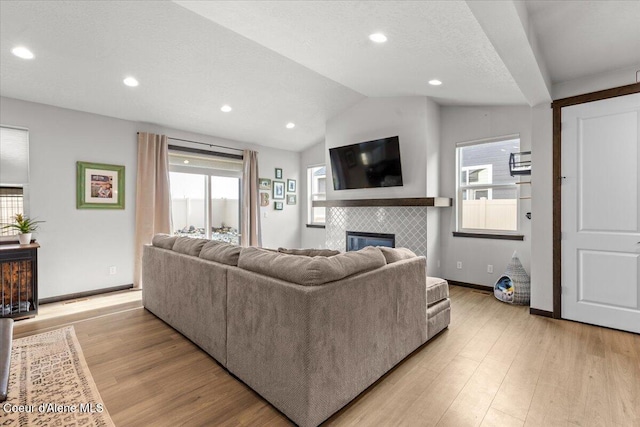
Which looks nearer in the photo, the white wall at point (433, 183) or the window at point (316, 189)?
the white wall at point (433, 183)

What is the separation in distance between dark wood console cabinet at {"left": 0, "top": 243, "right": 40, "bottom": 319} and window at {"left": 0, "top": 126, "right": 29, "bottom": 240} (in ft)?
1.55

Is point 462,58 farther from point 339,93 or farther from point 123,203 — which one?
point 123,203

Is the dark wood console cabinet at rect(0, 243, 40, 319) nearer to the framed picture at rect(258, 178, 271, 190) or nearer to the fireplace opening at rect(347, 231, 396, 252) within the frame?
the framed picture at rect(258, 178, 271, 190)

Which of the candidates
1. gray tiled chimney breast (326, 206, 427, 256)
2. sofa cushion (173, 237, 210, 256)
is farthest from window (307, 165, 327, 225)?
sofa cushion (173, 237, 210, 256)

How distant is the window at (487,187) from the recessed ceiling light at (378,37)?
2428mm

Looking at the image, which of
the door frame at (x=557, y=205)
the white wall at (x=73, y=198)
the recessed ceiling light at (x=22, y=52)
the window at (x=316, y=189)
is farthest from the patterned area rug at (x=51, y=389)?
the window at (x=316, y=189)

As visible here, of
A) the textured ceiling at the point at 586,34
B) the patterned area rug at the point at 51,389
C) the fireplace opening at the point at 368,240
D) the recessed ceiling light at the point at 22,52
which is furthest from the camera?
the fireplace opening at the point at 368,240

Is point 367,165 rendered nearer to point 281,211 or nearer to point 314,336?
point 281,211

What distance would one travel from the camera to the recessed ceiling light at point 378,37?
2598 millimetres

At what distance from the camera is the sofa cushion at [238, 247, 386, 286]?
166 cm

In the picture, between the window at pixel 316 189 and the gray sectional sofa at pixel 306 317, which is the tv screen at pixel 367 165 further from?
the gray sectional sofa at pixel 306 317

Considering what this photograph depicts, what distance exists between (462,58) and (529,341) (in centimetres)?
257

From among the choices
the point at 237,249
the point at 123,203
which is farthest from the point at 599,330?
the point at 123,203

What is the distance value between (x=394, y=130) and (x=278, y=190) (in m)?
2.93
